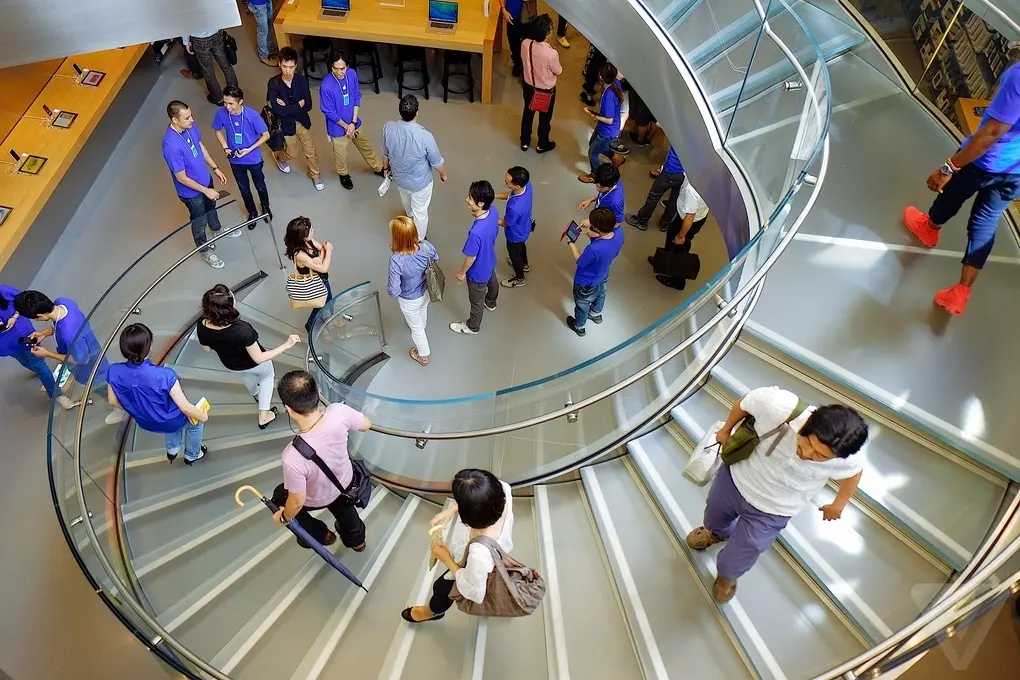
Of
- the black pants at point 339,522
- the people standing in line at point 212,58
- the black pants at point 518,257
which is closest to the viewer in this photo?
the black pants at point 339,522

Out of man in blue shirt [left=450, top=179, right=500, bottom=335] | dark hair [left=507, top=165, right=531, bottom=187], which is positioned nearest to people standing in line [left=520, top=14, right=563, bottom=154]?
dark hair [left=507, top=165, right=531, bottom=187]

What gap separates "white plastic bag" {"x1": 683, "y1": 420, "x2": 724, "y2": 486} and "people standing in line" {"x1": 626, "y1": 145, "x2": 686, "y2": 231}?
10.5ft

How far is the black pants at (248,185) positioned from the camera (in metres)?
6.57

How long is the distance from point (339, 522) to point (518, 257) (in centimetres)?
299

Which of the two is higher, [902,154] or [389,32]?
[389,32]

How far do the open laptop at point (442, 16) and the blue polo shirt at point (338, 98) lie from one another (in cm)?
177

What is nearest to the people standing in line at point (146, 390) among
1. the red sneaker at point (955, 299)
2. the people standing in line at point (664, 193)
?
the people standing in line at point (664, 193)

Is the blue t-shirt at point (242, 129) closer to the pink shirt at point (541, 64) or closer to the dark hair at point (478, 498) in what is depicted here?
the pink shirt at point (541, 64)

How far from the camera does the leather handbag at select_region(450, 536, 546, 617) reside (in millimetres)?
3293

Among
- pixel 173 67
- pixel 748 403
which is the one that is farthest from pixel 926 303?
pixel 173 67

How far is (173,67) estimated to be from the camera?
28.4 feet

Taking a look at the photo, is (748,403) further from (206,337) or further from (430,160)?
(430,160)

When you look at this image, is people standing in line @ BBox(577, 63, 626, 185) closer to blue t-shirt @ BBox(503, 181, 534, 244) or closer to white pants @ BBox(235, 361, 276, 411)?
blue t-shirt @ BBox(503, 181, 534, 244)

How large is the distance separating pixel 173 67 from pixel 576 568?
24.6 ft
